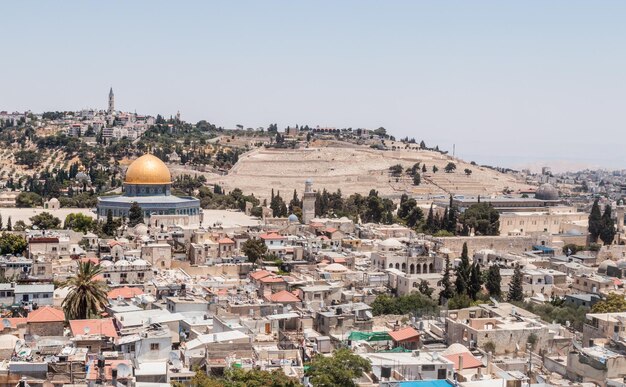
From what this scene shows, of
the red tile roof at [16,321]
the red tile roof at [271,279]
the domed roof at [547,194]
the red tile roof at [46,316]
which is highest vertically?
the domed roof at [547,194]

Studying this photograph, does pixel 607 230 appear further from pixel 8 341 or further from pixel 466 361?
pixel 8 341

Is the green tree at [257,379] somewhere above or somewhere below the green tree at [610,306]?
below

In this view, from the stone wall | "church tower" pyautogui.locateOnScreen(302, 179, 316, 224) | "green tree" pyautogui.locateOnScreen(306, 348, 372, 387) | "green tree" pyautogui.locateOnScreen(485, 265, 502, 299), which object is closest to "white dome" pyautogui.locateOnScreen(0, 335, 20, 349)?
"green tree" pyautogui.locateOnScreen(306, 348, 372, 387)

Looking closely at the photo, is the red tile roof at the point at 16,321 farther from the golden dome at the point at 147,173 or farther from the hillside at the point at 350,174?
the hillside at the point at 350,174

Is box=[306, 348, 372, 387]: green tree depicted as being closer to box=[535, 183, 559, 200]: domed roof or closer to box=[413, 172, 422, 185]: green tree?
box=[535, 183, 559, 200]: domed roof

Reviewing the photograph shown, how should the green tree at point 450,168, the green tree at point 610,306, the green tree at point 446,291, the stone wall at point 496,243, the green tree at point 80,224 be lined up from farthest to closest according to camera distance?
the green tree at point 450,168, the stone wall at point 496,243, the green tree at point 80,224, the green tree at point 446,291, the green tree at point 610,306

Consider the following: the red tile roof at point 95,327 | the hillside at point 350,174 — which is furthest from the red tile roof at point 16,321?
the hillside at point 350,174
